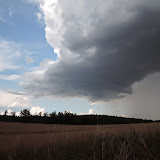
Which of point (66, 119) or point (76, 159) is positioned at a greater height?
point (66, 119)

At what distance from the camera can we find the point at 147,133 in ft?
36.8

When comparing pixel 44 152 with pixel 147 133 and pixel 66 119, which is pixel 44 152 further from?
pixel 66 119

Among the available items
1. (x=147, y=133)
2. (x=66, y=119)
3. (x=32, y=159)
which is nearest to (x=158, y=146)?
(x=147, y=133)

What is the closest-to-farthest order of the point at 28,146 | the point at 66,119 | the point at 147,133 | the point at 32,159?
the point at 32,159 → the point at 28,146 → the point at 147,133 → the point at 66,119

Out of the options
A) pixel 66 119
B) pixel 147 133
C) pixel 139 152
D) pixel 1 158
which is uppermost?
pixel 66 119

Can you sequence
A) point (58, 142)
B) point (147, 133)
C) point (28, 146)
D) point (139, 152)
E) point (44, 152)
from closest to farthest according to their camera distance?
point (139, 152), point (44, 152), point (28, 146), point (58, 142), point (147, 133)

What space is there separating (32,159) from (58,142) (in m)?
2.69

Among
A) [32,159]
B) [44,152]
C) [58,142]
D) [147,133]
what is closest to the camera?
[32,159]

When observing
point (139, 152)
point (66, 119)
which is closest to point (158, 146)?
point (139, 152)

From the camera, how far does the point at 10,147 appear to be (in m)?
8.66

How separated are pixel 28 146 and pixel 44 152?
1285 mm

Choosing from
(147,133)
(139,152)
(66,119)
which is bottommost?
(139,152)

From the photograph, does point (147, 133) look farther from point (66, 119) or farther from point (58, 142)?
point (66, 119)

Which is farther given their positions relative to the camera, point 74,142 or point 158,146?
point 74,142
